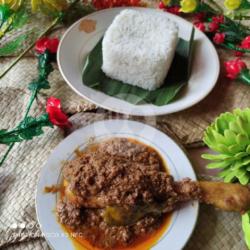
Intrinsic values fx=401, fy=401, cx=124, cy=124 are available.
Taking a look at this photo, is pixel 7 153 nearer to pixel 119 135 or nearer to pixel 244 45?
pixel 119 135

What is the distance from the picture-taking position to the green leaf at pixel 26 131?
1.00 meters

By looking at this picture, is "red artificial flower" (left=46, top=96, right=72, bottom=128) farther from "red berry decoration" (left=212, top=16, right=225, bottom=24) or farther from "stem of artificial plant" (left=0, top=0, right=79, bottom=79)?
"red berry decoration" (left=212, top=16, right=225, bottom=24)

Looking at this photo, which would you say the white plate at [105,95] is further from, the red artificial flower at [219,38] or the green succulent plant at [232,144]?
the green succulent plant at [232,144]

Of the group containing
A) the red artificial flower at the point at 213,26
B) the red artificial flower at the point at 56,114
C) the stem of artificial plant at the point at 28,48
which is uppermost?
the stem of artificial plant at the point at 28,48

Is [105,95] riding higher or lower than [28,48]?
lower

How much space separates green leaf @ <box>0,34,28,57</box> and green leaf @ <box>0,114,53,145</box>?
32 centimetres

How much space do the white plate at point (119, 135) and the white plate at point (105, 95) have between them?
0.06 m

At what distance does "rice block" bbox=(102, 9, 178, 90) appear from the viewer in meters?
1.15

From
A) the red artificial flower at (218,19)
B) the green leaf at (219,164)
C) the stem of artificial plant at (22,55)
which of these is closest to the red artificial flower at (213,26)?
the red artificial flower at (218,19)

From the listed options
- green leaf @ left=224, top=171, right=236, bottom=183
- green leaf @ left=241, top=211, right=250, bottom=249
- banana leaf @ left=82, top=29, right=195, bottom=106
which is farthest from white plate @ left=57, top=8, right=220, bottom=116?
green leaf @ left=241, top=211, right=250, bottom=249

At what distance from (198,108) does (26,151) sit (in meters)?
0.50

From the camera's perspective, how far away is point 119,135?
3.38 feet

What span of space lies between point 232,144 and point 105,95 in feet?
1.31

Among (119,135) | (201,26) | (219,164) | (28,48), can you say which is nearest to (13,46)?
(28,48)
